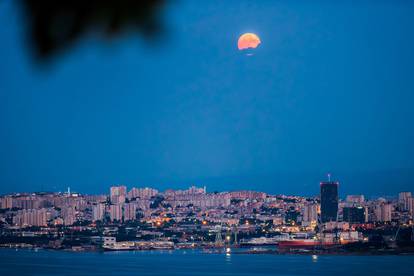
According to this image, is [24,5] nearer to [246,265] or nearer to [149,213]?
[246,265]

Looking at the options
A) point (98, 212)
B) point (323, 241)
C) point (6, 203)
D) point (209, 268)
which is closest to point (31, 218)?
point (98, 212)

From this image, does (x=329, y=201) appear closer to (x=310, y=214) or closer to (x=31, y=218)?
(x=310, y=214)

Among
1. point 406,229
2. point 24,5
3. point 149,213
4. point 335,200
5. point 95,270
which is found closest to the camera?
point 24,5

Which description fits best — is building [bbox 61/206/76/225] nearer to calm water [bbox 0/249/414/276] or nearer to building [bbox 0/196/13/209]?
building [bbox 0/196/13/209]

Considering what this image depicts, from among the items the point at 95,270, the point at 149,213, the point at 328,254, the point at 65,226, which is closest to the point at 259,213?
the point at 149,213


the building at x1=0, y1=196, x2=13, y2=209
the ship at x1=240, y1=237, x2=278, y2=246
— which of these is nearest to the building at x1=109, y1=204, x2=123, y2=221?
the building at x1=0, y1=196, x2=13, y2=209

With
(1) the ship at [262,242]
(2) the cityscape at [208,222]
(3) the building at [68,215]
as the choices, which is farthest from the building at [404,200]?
(3) the building at [68,215]
